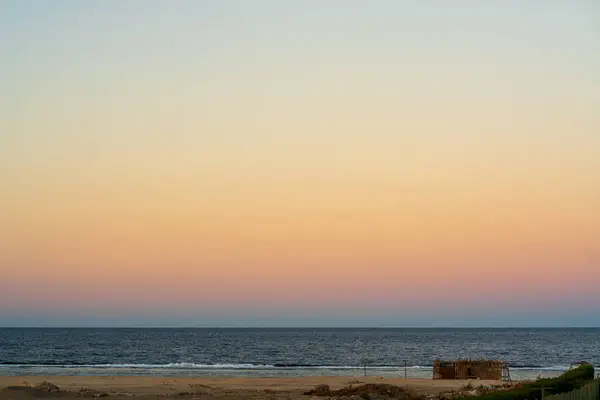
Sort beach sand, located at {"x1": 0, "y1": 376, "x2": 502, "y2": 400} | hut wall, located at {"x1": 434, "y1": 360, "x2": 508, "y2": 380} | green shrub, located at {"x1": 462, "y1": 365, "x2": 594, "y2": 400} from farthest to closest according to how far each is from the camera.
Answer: hut wall, located at {"x1": 434, "y1": 360, "x2": 508, "y2": 380} < beach sand, located at {"x1": 0, "y1": 376, "x2": 502, "y2": 400} < green shrub, located at {"x1": 462, "y1": 365, "x2": 594, "y2": 400}

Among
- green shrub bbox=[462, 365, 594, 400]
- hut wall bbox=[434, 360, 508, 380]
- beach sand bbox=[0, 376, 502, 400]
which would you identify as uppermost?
green shrub bbox=[462, 365, 594, 400]

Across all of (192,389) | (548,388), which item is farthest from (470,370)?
(548,388)

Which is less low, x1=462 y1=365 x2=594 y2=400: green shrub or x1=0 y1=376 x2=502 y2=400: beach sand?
x1=462 y1=365 x2=594 y2=400: green shrub

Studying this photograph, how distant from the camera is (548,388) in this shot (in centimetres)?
2792

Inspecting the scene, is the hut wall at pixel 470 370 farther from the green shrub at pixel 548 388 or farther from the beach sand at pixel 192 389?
the green shrub at pixel 548 388

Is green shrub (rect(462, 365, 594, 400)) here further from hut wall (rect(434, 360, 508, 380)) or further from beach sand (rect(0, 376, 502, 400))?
hut wall (rect(434, 360, 508, 380))

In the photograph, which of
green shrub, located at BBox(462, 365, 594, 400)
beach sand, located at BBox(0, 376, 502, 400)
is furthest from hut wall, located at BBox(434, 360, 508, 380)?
green shrub, located at BBox(462, 365, 594, 400)

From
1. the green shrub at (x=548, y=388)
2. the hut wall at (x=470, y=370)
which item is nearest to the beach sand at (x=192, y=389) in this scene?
the hut wall at (x=470, y=370)

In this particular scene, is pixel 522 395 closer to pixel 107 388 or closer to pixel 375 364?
pixel 107 388

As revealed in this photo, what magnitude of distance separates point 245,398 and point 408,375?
3160 cm

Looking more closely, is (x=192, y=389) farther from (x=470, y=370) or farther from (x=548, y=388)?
(x=548, y=388)

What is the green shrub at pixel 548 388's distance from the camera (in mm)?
26770

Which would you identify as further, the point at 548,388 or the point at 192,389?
the point at 192,389

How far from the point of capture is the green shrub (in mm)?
26770
